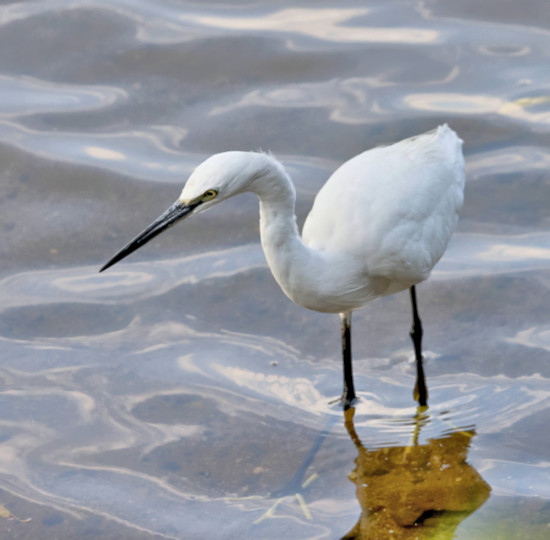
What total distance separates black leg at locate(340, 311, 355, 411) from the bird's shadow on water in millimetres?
69

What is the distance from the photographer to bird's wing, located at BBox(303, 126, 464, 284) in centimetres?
356

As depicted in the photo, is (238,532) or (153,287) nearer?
(238,532)

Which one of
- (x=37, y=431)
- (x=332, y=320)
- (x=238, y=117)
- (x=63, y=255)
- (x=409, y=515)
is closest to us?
(x=409, y=515)

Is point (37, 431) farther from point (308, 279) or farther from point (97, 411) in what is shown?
point (308, 279)

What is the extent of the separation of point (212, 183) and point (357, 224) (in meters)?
0.88

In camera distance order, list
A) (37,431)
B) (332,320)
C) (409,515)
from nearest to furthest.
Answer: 1. (409,515)
2. (37,431)
3. (332,320)

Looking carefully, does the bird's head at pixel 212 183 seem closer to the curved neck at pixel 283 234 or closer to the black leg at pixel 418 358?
the curved neck at pixel 283 234

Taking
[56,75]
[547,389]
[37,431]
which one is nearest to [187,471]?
[37,431]

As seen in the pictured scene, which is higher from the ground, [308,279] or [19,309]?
[308,279]

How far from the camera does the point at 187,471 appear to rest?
375cm

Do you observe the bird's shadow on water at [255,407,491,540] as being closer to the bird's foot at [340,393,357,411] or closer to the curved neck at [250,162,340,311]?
the bird's foot at [340,393,357,411]

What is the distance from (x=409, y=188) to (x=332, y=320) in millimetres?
A: 1162

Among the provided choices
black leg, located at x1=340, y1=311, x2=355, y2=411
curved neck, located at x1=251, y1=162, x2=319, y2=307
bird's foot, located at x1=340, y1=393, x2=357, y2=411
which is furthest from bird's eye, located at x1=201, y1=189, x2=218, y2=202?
bird's foot, located at x1=340, y1=393, x2=357, y2=411

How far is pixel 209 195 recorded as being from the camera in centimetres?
288
